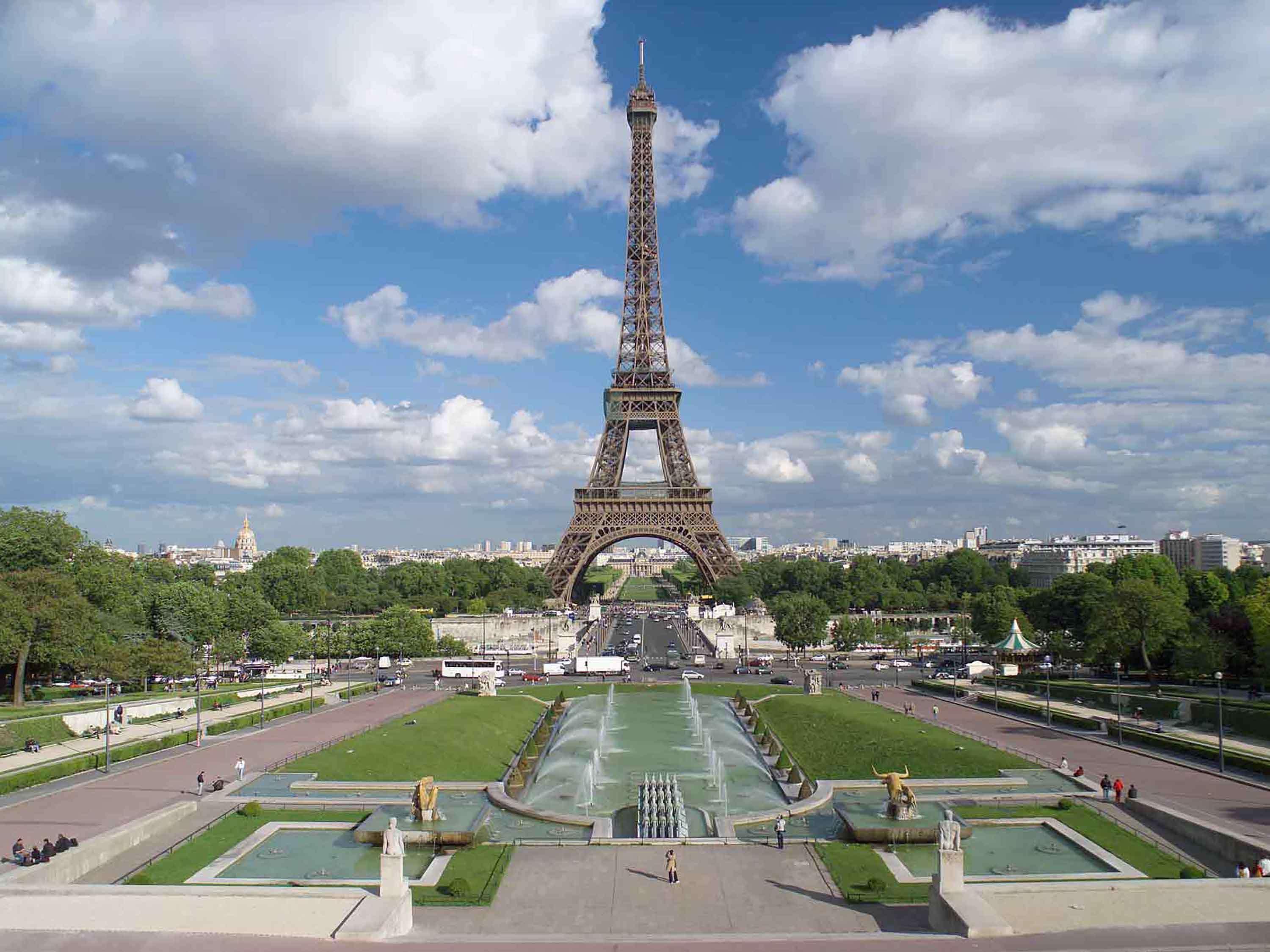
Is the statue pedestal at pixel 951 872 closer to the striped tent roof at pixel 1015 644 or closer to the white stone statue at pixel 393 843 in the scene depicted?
the white stone statue at pixel 393 843

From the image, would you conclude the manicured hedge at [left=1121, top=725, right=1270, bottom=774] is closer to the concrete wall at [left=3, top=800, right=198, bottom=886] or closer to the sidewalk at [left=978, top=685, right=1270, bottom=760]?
the sidewalk at [left=978, top=685, right=1270, bottom=760]

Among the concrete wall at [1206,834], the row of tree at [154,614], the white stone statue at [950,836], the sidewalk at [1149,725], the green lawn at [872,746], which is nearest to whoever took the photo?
the white stone statue at [950,836]

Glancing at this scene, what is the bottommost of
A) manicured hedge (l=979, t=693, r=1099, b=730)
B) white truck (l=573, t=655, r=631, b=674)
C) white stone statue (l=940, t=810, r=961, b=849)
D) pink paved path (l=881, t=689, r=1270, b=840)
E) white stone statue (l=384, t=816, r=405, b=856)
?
pink paved path (l=881, t=689, r=1270, b=840)

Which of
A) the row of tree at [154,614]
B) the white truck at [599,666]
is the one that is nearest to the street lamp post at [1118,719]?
the white truck at [599,666]

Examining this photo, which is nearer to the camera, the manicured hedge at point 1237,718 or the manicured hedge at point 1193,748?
the manicured hedge at point 1193,748

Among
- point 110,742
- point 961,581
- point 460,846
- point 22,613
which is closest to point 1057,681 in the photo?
point 460,846

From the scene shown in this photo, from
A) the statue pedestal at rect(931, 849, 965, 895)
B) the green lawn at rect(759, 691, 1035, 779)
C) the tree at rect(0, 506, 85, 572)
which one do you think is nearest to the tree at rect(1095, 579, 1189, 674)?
the green lawn at rect(759, 691, 1035, 779)
